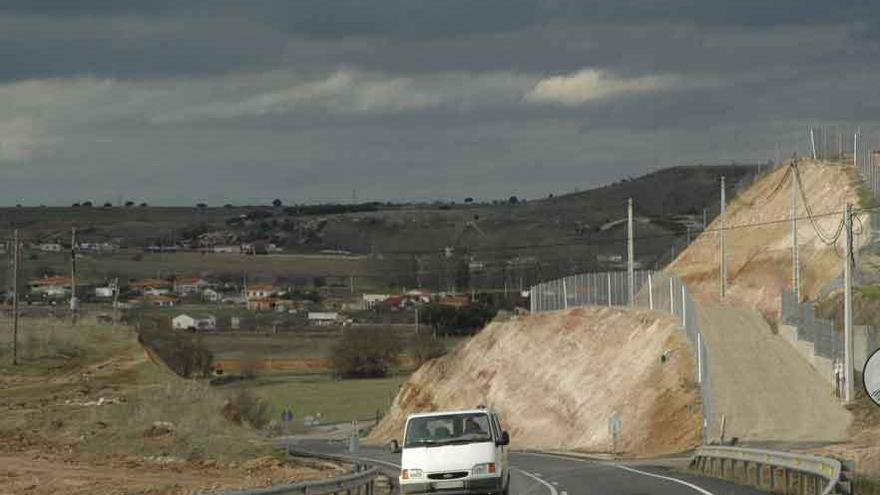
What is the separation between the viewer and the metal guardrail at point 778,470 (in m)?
25.0

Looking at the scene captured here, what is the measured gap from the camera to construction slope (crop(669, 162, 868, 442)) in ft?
187

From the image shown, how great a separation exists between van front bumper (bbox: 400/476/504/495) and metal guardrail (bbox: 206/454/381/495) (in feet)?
5.13

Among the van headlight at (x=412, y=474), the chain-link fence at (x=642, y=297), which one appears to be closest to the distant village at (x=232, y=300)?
the chain-link fence at (x=642, y=297)

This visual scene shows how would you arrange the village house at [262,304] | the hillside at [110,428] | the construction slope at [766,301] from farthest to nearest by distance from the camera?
the village house at [262,304], the construction slope at [766,301], the hillside at [110,428]

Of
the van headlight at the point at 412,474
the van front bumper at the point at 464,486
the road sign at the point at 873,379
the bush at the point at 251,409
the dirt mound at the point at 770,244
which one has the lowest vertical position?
the bush at the point at 251,409

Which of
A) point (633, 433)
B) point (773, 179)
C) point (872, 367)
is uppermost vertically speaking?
point (773, 179)

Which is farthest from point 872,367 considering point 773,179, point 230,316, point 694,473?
point 230,316

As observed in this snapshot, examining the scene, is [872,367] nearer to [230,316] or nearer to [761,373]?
[761,373]

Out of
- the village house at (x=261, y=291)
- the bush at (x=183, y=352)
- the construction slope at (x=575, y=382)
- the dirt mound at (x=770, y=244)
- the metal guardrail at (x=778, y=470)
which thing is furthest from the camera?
the village house at (x=261, y=291)

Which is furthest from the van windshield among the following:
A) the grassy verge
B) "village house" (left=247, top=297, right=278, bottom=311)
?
"village house" (left=247, top=297, right=278, bottom=311)

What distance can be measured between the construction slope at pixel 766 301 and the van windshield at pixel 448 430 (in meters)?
25.9

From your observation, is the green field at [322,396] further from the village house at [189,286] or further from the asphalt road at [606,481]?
A: the village house at [189,286]

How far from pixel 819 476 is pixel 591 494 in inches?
→ 225

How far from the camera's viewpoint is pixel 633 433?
208 feet
